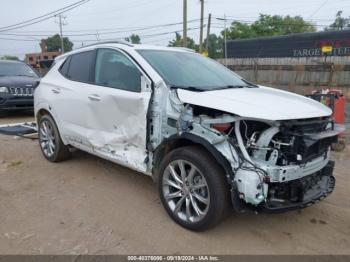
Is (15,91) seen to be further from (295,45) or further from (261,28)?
(261,28)

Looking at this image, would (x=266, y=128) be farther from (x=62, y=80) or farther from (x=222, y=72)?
(x=62, y=80)

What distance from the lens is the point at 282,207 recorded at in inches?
121

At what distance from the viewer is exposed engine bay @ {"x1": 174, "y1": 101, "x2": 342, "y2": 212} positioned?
2969 mm

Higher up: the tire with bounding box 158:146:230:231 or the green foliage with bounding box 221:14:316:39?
the green foliage with bounding box 221:14:316:39

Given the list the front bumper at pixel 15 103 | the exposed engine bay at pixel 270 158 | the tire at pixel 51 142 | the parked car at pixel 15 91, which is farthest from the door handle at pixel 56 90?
the front bumper at pixel 15 103

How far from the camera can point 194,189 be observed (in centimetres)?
343

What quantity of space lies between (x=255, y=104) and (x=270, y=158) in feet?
1.63

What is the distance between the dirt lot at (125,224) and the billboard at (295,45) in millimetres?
21510

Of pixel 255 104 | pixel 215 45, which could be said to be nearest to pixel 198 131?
pixel 255 104

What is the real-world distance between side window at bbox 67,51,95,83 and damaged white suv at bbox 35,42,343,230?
0.02 meters

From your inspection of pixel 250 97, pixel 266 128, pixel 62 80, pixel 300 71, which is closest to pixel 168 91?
pixel 250 97

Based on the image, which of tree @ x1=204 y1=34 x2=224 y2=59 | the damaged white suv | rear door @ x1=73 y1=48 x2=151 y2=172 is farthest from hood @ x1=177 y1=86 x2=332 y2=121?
tree @ x1=204 y1=34 x2=224 y2=59

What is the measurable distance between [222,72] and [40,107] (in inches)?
117

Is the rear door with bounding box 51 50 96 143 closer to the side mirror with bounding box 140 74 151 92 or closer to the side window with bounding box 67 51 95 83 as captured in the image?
the side window with bounding box 67 51 95 83
